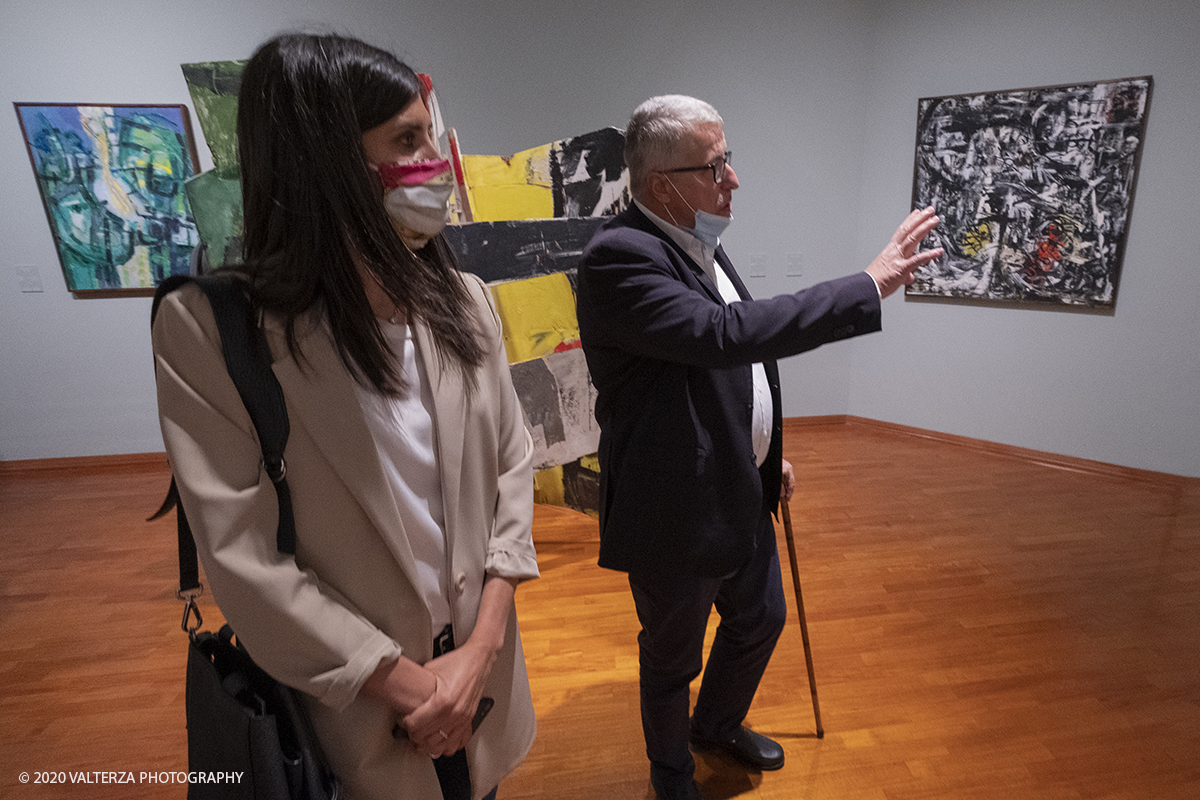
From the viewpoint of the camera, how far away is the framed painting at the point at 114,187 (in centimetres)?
359

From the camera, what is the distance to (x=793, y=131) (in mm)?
4164

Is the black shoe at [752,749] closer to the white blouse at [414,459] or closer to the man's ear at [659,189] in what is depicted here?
the white blouse at [414,459]

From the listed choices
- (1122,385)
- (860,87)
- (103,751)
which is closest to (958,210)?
(860,87)

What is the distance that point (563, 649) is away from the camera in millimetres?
2330

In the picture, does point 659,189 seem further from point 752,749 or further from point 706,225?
point 752,749

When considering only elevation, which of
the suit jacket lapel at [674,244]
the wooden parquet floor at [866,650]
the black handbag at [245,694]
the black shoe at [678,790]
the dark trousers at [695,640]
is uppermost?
the suit jacket lapel at [674,244]

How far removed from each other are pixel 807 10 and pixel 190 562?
4556 mm

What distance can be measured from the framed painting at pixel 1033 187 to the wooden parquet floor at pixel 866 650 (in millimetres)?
1230

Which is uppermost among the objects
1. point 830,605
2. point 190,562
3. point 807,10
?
point 807,10

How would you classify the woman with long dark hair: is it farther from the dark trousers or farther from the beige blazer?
the dark trousers

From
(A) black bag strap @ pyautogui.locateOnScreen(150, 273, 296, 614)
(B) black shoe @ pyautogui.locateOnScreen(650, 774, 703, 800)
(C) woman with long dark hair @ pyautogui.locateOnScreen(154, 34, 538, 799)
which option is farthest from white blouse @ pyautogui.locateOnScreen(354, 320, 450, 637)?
(B) black shoe @ pyautogui.locateOnScreen(650, 774, 703, 800)

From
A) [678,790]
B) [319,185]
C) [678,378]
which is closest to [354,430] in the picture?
[319,185]

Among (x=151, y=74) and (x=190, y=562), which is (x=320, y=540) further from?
(x=151, y=74)

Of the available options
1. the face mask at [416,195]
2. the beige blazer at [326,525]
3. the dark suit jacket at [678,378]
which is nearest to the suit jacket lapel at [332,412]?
the beige blazer at [326,525]
